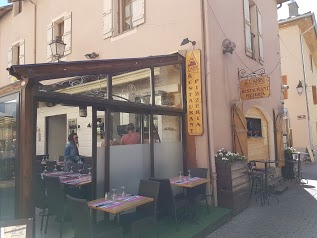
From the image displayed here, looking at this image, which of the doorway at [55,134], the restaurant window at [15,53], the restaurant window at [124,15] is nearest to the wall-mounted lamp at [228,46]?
the restaurant window at [124,15]

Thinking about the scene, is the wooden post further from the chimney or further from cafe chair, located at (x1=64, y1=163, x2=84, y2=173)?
the chimney

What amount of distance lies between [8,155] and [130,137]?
2194mm

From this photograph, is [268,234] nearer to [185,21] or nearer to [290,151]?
[185,21]

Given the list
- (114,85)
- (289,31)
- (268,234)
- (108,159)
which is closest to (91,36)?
(114,85)

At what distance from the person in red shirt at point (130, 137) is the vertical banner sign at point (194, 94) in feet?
4.88

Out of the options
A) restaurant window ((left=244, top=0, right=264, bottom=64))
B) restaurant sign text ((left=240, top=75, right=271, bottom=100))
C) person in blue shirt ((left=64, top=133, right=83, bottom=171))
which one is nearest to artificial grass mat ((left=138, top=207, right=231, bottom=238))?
restaurant sign text ((left=240, top=75, right=271, bottom=100))

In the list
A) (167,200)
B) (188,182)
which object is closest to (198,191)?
(188,182)

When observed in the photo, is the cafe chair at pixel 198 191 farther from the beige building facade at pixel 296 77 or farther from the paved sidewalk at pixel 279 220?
the beige building facade at pixel 296 77

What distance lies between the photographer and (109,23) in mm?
8656

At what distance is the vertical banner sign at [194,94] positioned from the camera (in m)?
6.48

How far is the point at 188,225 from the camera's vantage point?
505 cm

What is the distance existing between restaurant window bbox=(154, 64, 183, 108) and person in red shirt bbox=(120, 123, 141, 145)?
3.10ft

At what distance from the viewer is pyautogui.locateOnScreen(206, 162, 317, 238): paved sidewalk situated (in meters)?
4.99

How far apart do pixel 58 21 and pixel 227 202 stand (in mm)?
8843
